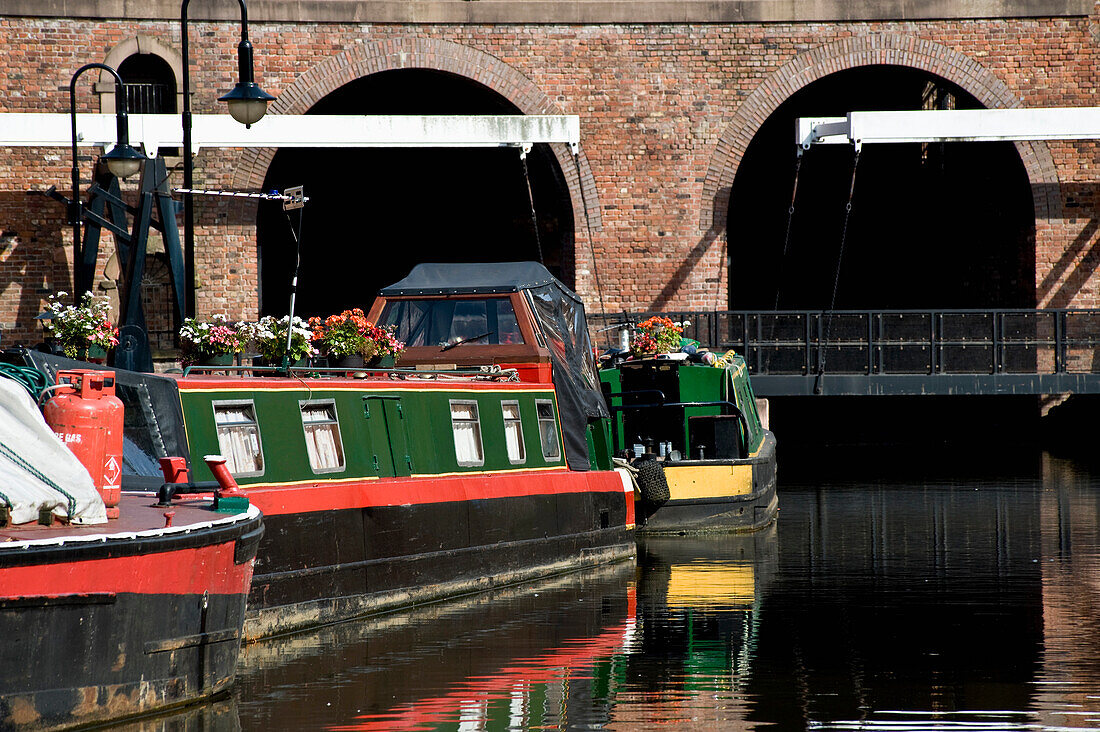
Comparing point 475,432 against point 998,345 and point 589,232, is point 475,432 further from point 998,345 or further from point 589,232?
point 998,345

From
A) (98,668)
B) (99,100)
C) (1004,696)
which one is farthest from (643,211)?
(98,668)

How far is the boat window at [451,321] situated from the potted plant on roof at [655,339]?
13.1 feet

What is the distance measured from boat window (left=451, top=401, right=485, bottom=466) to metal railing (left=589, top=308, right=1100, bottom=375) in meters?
10.2

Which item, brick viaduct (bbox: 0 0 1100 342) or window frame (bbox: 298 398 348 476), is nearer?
window frame (bbox: 298 398 348 476)

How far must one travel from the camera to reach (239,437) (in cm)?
1046

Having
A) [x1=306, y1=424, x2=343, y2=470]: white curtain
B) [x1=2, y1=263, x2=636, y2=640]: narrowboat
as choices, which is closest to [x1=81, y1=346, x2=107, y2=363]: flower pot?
[x1=2, y1=263, x2=636, y2=640]: narrowboat

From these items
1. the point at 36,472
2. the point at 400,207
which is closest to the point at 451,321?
the point at 36,472

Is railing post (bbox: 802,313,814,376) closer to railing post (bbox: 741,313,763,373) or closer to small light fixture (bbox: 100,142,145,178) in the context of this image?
railing post (bbox: 741,313,763,373)

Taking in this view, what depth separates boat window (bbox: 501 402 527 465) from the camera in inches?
531

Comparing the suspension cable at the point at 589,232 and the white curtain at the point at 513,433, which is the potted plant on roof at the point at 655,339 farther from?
the suspension cable at the point at 589,232

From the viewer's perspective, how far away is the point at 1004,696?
8.50 m

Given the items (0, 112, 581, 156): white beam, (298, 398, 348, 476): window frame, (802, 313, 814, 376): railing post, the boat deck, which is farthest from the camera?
(802, 313, 814, 376): railing post

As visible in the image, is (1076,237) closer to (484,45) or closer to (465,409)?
(484,45)

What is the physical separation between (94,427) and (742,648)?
15.3 feet
